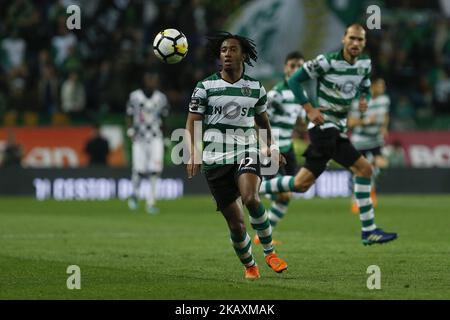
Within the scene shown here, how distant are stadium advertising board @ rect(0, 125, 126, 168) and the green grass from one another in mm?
4965

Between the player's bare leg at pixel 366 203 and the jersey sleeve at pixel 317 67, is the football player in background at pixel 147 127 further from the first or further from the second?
the jersey sleeve at pixel 317 67

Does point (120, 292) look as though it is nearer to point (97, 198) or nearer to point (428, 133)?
point (97, 198)

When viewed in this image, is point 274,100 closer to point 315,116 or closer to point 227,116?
point 315,116

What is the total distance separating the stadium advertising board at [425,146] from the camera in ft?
92.2

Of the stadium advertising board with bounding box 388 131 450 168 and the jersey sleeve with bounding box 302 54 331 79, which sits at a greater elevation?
the jersey sleeve with bounding box 302 54 331 79

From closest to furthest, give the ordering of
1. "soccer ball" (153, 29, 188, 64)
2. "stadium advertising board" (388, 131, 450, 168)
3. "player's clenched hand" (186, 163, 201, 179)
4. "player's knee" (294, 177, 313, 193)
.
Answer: "player's clenched hand" (186, 163, 201, 179) → "soccer ball" (153, 29, 188, 64) → "player's knee" (294, 177, 313, 193) → "stadium advertising board" (388, 131, 450, 168)

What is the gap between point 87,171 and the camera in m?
26.3

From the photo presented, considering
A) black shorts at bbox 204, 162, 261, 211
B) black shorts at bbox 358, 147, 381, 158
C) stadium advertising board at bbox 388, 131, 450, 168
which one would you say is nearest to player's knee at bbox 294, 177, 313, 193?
black shorts at bbox 204, 162, 261, 211

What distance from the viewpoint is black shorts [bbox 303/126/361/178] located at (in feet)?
44.7

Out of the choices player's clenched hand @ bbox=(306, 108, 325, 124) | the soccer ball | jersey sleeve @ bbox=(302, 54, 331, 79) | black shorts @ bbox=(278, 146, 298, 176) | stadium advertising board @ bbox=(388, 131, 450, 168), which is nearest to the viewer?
the soccer ball

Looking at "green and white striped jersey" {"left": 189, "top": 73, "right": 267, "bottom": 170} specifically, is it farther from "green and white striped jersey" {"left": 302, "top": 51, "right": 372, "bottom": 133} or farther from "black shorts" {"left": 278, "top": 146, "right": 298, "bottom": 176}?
"black shorts" {"left": 278, "top": 146, "right": 298, "bottom": 176}

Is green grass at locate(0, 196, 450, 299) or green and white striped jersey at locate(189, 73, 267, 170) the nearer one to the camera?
green grass at locate(0, 196, 450, 299)

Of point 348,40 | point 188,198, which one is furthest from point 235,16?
point 348,40

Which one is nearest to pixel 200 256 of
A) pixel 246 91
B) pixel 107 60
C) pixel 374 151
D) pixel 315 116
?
pixel 315 116
